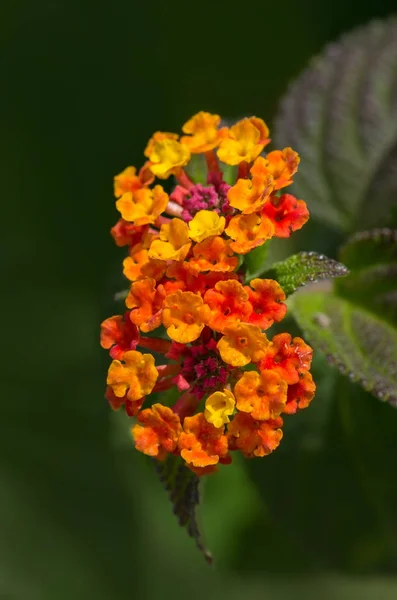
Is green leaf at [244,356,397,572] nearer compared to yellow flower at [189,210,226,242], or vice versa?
yellow flower at [189,210,226,242]

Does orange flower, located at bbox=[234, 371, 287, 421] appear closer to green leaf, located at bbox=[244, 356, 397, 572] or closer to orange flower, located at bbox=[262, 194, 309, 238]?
orange flower, located at bbox=[262, 194, 309, 238]

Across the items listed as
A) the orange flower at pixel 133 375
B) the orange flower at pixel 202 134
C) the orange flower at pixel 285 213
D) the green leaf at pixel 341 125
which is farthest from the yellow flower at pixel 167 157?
the green leaf at pixel 341 125

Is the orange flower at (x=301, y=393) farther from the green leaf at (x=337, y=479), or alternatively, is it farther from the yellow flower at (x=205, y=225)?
the green leaf at (x=337, y=479)

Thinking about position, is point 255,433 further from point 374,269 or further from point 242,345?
point 374,269

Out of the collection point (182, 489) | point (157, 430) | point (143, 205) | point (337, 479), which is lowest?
point (337, 479)

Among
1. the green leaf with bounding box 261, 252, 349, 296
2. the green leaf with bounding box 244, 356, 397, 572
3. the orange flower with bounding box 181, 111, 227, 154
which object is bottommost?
the green leaf with bounding box 244, 356, 397, 572

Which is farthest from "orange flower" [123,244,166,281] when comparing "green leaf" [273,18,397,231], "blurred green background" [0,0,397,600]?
"blurred green background" [0,0,397,600]

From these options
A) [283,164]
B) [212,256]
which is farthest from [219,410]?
[283,164]
